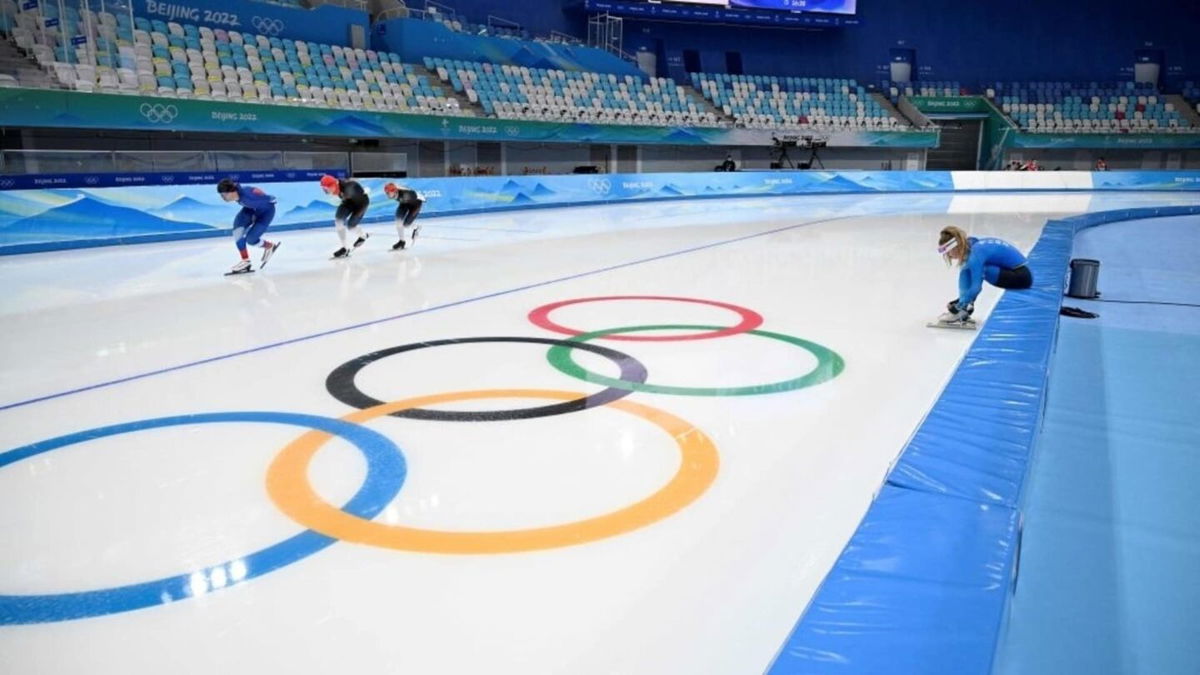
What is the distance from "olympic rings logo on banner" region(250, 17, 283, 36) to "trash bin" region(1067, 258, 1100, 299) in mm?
18904

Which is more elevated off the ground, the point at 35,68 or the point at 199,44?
the point at 199,44

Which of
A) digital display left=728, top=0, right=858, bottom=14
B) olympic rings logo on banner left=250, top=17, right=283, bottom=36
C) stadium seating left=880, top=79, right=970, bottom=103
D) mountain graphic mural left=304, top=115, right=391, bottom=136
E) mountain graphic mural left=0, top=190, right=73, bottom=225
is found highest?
digital display left=728, top=0, right=858, bottom=14

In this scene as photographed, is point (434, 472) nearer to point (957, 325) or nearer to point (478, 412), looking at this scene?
point (478, 412)

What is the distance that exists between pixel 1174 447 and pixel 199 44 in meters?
18.9

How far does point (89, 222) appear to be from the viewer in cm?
1060

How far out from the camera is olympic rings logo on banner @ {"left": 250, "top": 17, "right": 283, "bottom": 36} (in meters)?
19.2

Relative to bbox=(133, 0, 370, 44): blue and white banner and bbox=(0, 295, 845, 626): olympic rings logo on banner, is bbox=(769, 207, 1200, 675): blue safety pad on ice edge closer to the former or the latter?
bbox=(0, 295, 845, 626): olympic rings logo on banner

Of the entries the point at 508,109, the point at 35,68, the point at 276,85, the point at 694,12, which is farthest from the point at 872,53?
the point at 35,68

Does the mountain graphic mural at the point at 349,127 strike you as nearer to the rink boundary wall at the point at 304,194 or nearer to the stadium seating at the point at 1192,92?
the rink boundary wall at the point at 304,194

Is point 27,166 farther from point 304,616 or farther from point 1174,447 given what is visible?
point 1174,447

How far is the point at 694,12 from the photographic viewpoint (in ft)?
98.3

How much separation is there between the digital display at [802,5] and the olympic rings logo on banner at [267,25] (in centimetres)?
1778

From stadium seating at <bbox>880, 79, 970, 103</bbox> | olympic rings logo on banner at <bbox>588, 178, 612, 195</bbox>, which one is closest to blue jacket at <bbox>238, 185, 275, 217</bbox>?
olympic rings logo on banner at <bbox>588, 178, 612, 195</bbox>

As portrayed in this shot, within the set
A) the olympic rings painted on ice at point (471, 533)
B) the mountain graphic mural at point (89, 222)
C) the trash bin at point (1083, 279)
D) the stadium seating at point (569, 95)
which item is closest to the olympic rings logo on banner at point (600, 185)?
the stadium seating at point (569, 95)
